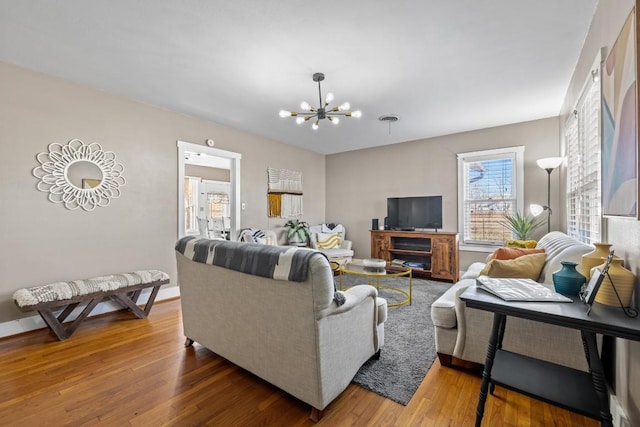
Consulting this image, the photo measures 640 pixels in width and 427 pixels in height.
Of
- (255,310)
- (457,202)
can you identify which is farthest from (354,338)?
(457,202)

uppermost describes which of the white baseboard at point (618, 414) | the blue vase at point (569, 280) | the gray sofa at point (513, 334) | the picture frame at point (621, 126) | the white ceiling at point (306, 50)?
the white ceiling at point (306, 50)

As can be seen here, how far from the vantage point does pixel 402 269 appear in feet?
12.1

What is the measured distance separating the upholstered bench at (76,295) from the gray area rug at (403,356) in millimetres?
2556

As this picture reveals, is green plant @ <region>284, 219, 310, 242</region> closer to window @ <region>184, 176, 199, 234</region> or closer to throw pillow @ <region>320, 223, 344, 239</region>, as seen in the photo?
throw pillow @ <region>320, 223, 344, 239</region>

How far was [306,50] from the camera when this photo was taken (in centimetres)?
246

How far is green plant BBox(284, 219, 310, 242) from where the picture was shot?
18.1ft

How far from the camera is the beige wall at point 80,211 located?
2.69m

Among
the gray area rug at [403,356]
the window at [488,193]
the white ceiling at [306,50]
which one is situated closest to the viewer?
the gray area rug at [403,356]

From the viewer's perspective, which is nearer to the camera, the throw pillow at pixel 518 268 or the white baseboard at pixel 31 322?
the throw pillow at pixel 518 268

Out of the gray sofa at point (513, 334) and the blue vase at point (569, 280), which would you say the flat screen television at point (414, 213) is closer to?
the gray sofa at point (513, 334)

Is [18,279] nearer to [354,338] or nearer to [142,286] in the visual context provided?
[142,286]

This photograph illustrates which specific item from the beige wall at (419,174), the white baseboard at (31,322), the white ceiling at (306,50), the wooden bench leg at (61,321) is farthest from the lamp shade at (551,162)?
the white baseboard at (31,322)

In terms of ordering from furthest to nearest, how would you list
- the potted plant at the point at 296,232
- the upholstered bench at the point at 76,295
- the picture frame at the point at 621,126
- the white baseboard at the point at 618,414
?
the potted plant at the point at 296,232 < the upholstered bench at the point at 76,295 < the white baseboard at the point at 618,414 < the picture frame at the point at 621,126

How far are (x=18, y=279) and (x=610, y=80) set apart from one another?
4938 millimetres
